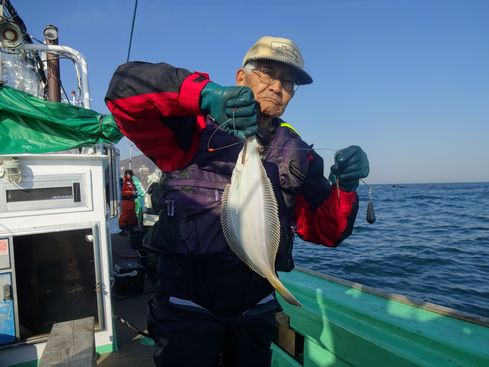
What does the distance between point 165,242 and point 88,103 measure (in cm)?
365

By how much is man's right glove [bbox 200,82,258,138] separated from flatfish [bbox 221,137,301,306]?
0.15 metres

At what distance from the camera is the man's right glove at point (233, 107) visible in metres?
1.64

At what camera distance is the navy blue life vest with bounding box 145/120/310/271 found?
199 centimetres

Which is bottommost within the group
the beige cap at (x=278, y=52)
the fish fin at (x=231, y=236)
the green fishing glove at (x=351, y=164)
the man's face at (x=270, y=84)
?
the fish fin at (x=231, y=236)

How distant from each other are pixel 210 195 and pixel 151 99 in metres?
0.65

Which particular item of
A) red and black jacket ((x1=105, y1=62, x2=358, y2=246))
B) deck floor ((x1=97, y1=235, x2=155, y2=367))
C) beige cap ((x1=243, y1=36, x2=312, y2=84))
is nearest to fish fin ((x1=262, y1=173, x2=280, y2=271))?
red and black jacket ((x1=105, y1=62, x2=358, y2=246))

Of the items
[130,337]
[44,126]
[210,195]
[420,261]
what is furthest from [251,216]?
[420,261]

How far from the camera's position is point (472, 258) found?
10656mm

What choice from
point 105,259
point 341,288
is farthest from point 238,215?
point 341,288

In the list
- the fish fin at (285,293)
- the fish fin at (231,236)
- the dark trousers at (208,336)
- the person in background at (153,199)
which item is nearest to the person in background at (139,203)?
the person in background at (153,199)

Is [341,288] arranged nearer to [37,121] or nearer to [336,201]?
[336,201]

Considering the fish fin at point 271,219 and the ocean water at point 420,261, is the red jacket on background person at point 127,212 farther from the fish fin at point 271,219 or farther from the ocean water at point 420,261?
the fish fin at point 271,219

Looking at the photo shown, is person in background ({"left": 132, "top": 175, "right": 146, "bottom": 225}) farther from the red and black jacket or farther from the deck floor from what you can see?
the red and black jacket

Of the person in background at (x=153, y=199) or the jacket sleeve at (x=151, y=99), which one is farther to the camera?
the person in background at (x=153, y=199)
